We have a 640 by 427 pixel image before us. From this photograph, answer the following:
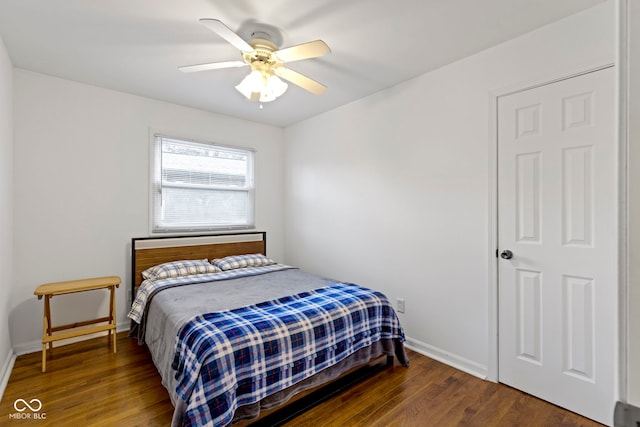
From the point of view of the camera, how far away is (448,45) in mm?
2291

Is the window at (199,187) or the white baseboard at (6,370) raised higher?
the window at (199,187)

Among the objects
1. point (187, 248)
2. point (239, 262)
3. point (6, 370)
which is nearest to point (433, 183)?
point (239, 262)

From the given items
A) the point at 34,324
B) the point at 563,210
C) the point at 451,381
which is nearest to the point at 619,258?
the point at 563,210

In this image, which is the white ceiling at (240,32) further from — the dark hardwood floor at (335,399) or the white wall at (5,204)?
the dark hardwood floor at (335,399)

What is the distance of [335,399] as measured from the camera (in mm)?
2082

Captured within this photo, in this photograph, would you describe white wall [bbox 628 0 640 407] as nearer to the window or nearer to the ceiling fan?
the ceiling fan

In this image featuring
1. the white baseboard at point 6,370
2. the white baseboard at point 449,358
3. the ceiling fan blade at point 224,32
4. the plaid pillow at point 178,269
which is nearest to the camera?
the ceiling fan blade at point 224,32

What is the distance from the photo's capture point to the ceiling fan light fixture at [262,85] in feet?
7.02

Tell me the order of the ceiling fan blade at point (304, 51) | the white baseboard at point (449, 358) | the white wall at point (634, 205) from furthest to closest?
the white baseboard at point (449, 358) → the ceiling fan blade at point (304, 51) → the white wall at point (634, 205)

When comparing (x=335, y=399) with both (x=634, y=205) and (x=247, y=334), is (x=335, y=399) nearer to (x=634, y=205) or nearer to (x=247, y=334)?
(x=247, y=334)

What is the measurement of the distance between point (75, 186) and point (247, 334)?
97.2 inches

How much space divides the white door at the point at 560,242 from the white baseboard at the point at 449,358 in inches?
6.2

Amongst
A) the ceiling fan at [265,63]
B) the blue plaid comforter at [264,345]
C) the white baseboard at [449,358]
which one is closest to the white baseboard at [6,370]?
the blue plaid comforter at [264,345]

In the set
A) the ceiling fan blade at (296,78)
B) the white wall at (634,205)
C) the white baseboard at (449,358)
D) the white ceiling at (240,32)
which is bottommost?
the white baseboard at (449,358)
